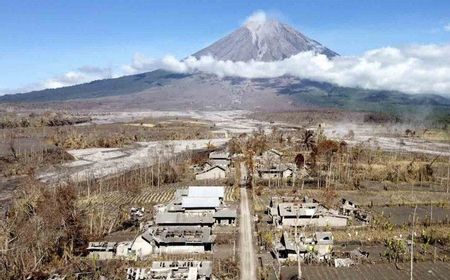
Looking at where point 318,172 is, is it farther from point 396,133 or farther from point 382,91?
point 382,91

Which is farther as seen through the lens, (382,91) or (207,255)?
(382,91)

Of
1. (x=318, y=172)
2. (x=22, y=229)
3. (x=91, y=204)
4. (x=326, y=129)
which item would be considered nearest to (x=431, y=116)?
(x=326, y=129)

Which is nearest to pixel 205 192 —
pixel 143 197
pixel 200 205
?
pixel 200 205

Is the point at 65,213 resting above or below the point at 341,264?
above

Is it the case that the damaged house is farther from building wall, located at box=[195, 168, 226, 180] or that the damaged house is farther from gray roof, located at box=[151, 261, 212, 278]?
building wall, located at box=[195, 168, 226, 180]

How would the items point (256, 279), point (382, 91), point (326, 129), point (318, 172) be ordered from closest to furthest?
point (256, 279) → point (318, 172) → point (326, 129) → point (382, 91)

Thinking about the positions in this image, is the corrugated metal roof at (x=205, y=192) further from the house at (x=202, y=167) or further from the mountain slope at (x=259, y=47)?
the mountain slope at (x=259, y=47)
